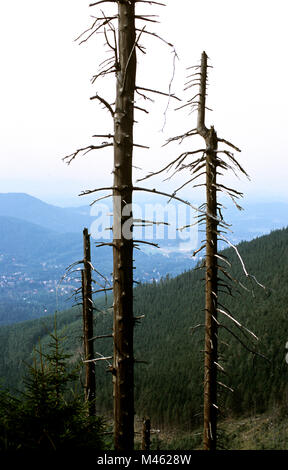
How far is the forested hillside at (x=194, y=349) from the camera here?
6350 cm

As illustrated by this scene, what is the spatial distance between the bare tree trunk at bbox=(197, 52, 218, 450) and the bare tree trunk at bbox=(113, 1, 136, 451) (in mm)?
3640

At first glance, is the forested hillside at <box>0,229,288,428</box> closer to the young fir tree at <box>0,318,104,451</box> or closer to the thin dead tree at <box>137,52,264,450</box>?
the thin dead tree at <box>137,52,264,450</box>

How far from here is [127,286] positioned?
229 inches

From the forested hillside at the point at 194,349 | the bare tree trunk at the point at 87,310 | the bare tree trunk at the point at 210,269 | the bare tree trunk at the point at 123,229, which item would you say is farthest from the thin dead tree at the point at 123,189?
the forested hillside at the point at 194,349

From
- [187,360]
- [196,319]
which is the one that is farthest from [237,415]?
[196,319]

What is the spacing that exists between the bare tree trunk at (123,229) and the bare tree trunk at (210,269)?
3.64 metres

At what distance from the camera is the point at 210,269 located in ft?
32.0

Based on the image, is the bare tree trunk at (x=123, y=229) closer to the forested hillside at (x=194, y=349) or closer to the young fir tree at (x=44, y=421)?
the young fir tree at (x=44, y=421)

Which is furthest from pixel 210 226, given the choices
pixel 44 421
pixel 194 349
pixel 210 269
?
pixel 194 349

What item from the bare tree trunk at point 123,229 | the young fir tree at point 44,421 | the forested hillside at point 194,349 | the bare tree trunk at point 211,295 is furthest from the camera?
the forested hillside at point 194,349

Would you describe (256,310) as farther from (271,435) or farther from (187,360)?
(271,435)

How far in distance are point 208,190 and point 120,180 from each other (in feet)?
14.2

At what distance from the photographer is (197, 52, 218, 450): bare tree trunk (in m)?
9.34

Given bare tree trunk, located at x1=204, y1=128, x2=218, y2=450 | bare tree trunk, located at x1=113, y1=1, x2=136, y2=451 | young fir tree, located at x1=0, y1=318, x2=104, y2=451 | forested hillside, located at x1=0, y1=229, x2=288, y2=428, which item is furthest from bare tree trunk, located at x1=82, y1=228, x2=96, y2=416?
forested hillside, located at x1=0, y1=229, x2=288, y2=428
